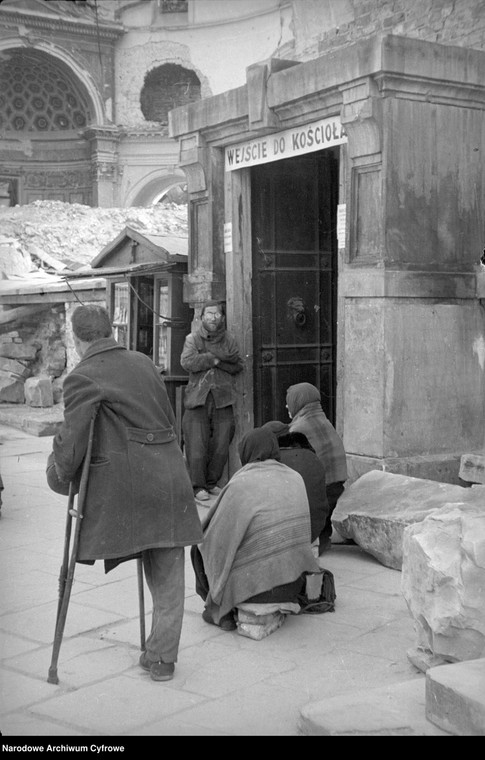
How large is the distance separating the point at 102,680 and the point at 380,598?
190cm

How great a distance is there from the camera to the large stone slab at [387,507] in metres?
6.14

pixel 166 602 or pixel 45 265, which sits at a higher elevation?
pixel 45 265

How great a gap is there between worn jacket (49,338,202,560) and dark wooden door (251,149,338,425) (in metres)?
4.71

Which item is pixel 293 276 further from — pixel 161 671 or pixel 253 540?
pixel 161 671

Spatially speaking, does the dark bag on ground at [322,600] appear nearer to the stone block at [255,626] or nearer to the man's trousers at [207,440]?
the stone block at [255,626]

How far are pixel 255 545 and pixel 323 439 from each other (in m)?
1.81

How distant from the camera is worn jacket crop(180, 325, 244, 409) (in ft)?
28.3

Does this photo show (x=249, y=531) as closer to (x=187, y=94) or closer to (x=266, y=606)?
(x=266, y=606)

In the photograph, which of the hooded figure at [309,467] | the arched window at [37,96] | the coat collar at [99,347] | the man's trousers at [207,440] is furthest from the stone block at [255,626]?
the arched window at [37,96]

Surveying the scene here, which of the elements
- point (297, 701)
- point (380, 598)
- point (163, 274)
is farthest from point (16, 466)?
point (297, 701)

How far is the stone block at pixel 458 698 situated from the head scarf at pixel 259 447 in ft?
5.85

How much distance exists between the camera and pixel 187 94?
98.9 feet

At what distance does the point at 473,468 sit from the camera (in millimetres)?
7270

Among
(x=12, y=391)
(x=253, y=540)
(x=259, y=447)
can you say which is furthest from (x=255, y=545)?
(x=12, y=391)
